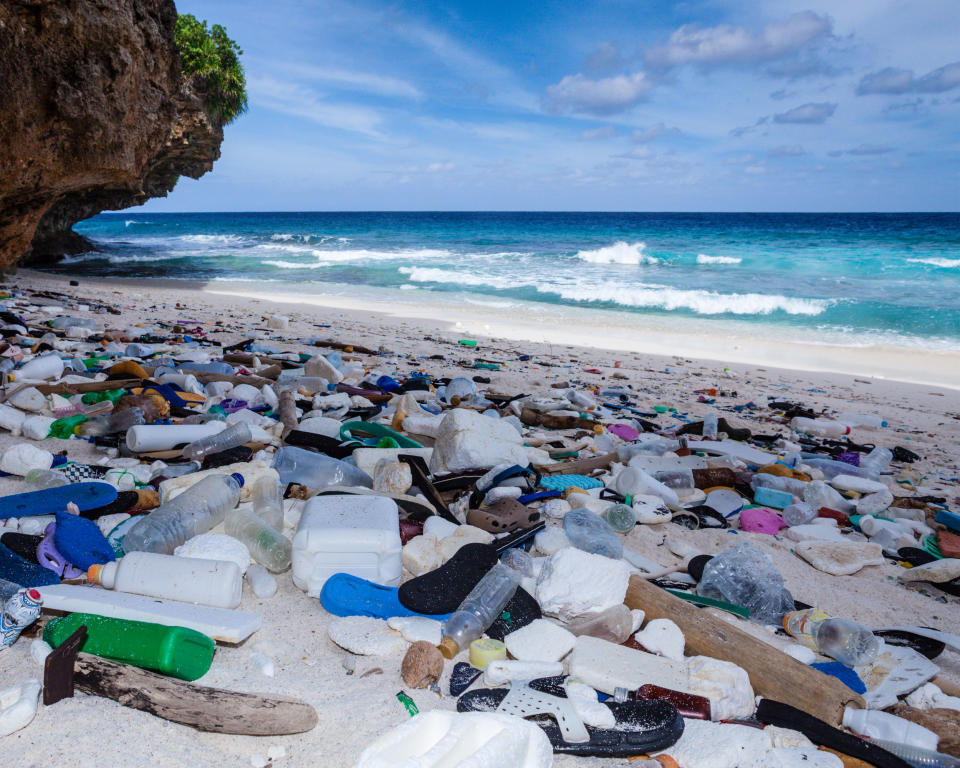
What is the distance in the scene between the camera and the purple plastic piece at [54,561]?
183 centimetres

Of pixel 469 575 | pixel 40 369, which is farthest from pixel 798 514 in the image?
pixel 40 369

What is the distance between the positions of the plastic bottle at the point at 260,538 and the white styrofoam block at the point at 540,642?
810 mm

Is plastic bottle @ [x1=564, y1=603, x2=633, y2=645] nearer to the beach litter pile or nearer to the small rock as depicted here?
the beach litter pile

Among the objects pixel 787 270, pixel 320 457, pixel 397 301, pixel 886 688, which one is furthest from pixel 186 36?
pixel 787 270

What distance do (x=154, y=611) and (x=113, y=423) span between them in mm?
1957

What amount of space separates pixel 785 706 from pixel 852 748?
16 cm

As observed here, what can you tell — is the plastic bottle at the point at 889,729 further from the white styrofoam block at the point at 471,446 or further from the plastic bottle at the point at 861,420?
the plastic bottle at the point at 861,420

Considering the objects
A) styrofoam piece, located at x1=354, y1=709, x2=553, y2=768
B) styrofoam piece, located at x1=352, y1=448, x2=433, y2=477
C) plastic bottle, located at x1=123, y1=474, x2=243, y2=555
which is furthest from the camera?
styrofoam piece, located at x1=352, y1=448, x2=433, y2=477

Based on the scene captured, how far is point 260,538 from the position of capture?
209 cm

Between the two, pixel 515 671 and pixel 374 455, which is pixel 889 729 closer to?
pixel 515 671

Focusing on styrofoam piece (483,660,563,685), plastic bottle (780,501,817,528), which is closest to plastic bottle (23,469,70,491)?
styrofoam piece (483,660,563,685)

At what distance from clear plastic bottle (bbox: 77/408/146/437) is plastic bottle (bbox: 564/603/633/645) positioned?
8.21ft

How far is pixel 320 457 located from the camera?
2.80 meters

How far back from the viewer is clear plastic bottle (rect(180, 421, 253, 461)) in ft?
9.59
